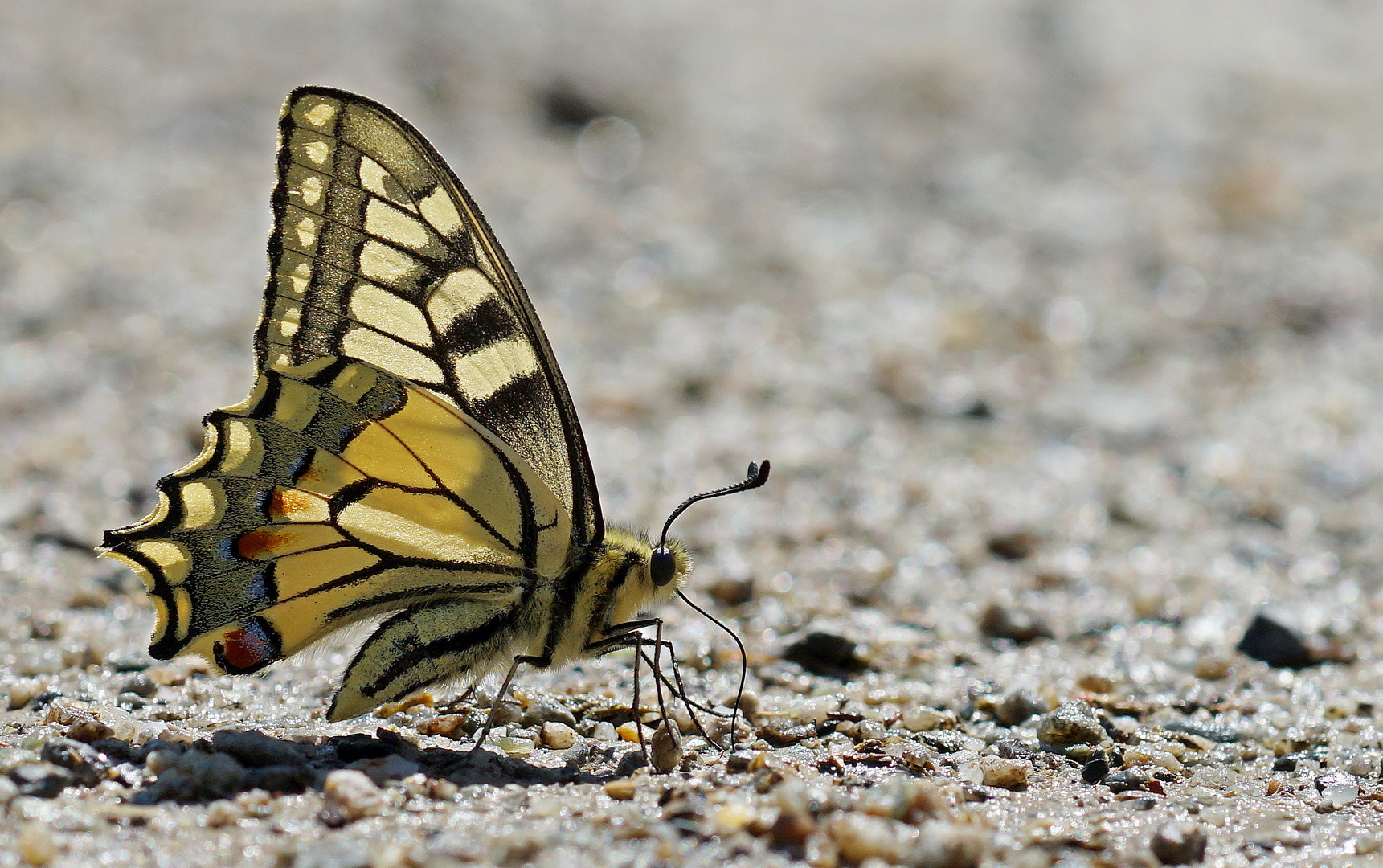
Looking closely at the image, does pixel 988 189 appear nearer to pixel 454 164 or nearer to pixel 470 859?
pixel 454 164

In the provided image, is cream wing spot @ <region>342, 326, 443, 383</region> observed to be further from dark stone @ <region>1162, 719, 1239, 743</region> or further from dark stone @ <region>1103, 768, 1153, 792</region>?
dark stone @ <region>1162, 719, 1239, 743</region>

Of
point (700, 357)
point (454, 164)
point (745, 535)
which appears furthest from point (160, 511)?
point (454, 164)

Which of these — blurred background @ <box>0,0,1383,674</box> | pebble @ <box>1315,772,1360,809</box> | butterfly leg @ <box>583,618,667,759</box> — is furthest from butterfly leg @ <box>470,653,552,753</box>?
pebble @ <box>1315,772,1360,809</box>

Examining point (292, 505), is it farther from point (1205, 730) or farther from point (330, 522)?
point (1205, 730)

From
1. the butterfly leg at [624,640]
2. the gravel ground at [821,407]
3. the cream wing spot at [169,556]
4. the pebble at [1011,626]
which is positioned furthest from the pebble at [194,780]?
the pebble at [1011,626]

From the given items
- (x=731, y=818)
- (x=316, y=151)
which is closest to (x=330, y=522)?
(x=316, y=151)

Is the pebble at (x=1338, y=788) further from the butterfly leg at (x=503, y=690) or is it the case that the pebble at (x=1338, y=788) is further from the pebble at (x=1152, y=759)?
the butterfly leg at (x=503, y=690)
